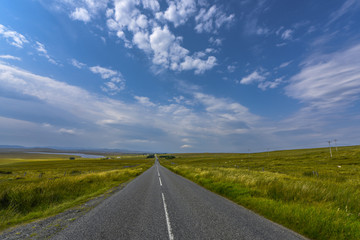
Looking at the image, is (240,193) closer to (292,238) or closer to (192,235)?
(292,238)

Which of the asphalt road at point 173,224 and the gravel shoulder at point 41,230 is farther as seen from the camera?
the gravel shoulder at point 41,230

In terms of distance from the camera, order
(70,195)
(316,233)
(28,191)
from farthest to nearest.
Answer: (70,195) < (28,191) < (316,233)

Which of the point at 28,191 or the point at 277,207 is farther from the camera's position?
the point at 28,191

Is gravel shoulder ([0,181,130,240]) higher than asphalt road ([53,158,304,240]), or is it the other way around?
asphalt road ([53,158,304,240])

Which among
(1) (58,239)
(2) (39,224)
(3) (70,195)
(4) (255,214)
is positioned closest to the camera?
(1) (58,239)

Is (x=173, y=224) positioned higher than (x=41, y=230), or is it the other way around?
(x=173, y=224)

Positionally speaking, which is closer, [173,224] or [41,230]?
[41,230]

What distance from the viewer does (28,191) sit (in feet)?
34.6

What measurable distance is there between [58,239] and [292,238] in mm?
6986

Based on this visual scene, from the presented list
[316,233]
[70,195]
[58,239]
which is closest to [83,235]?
[58,239]

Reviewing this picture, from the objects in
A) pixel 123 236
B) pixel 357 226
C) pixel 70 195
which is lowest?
pixel 70 195

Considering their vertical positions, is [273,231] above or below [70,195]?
above

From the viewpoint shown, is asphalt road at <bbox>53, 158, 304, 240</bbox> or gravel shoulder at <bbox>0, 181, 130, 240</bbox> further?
gravel shoulder at <bbox>0, 181, 130, 240</bbox>

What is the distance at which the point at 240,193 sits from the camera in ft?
35.8
